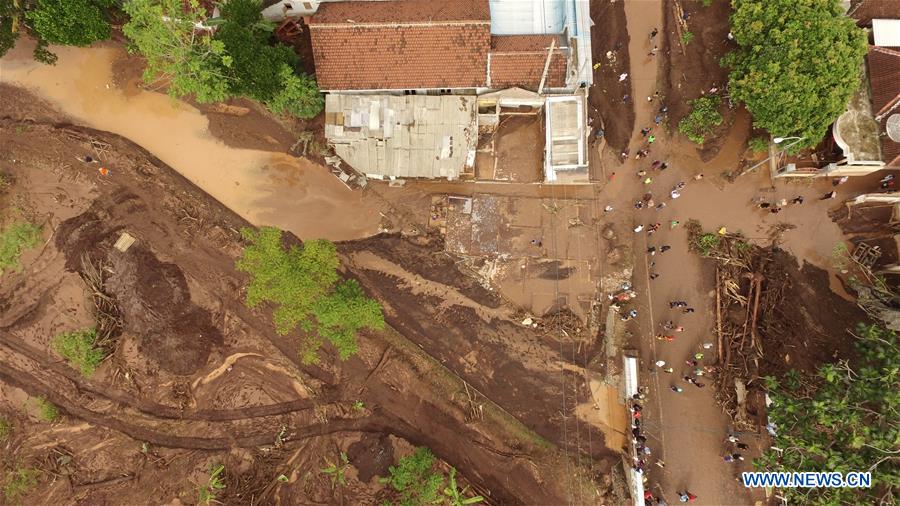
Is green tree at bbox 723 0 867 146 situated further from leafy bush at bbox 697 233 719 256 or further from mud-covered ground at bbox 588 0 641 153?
leafy bush at bbox 697 233 719 256

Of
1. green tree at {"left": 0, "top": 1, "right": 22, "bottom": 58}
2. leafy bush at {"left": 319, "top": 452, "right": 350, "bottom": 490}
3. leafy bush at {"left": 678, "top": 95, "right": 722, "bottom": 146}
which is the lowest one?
leafy bush at {"left": 319, "top": 452, "right": 350, "bottom": 490}

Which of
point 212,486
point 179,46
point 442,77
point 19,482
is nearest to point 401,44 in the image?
point 442,77

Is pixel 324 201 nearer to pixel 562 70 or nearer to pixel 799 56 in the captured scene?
pixel 562 70

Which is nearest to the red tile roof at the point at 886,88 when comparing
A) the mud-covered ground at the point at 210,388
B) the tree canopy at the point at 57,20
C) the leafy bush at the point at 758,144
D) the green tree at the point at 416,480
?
the leafy bush at the point at 758,144

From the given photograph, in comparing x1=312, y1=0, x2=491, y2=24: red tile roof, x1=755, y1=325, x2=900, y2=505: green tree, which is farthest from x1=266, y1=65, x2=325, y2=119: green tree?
x1=755, y1=325, x2=900, y2=505: green tree

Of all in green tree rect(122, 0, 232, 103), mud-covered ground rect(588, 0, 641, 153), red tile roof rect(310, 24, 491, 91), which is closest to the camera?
green tree rect(122, 0, 232, 103)

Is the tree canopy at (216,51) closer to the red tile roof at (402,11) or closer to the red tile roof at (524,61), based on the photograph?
the red tile roof at (402,11)

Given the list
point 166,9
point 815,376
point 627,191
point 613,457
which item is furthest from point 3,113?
point 815,376

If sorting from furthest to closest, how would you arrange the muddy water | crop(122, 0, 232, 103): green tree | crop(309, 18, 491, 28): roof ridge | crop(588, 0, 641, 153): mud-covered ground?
crop(588, 0, 641, 153): mud-covered ground → the muddy water → crop(309, 18, 491, 28): roof ridge → crop(122, 0, 232, 103): green tree
